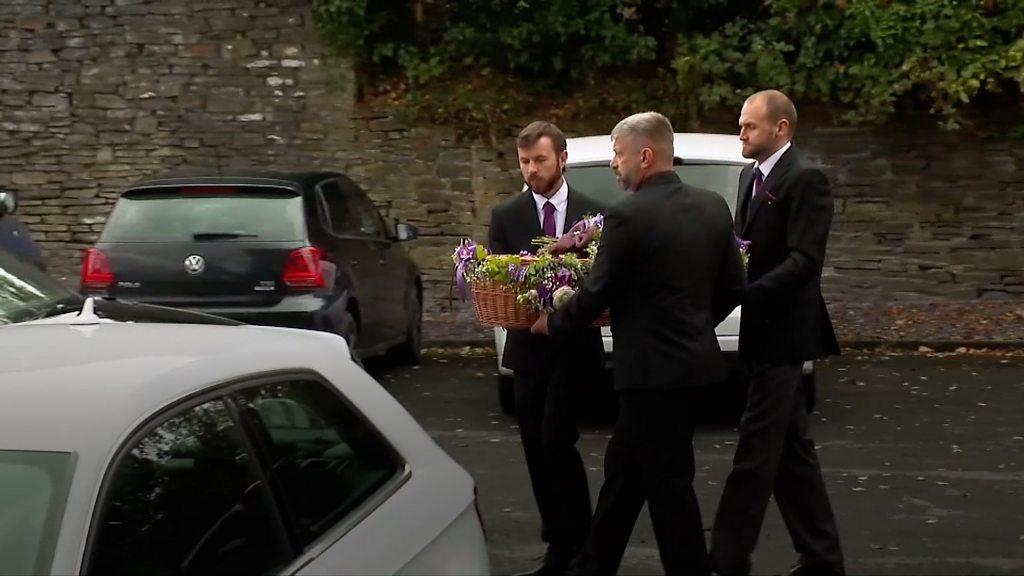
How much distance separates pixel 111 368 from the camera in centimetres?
328

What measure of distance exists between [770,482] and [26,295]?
3.43m

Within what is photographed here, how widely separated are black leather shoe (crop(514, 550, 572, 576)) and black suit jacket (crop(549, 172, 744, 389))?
104cm

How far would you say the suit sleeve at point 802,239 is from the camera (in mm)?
6074

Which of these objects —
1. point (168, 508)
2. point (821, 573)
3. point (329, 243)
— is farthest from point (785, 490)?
point (329, 243)

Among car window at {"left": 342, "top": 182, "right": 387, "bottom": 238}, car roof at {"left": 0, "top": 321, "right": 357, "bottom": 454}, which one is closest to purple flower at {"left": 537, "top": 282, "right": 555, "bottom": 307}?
car roof at {"left": 0, "top": 321, "right": 357, "bottom": 454}

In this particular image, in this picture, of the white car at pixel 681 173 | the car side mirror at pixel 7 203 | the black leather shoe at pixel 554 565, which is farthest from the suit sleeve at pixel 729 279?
the car side mirror at pixel 7 203

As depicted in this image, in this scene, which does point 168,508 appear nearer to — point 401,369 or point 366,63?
point 401,369

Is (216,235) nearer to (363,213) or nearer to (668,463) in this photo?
(363,213)

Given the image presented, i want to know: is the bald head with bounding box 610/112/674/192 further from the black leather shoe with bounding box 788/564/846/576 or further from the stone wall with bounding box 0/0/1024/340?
the stone wall with bounding box 0/0/1024/340

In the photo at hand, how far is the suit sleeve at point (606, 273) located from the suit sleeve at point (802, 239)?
2.00 feet

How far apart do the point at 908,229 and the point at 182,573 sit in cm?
1485

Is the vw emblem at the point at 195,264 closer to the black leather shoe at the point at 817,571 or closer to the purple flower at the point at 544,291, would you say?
the purple flower at the point at 544,291

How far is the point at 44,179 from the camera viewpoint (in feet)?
62.0

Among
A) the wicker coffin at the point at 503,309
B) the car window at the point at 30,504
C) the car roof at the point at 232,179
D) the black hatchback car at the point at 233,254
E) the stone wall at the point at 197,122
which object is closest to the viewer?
the car window at the point at 30,504
